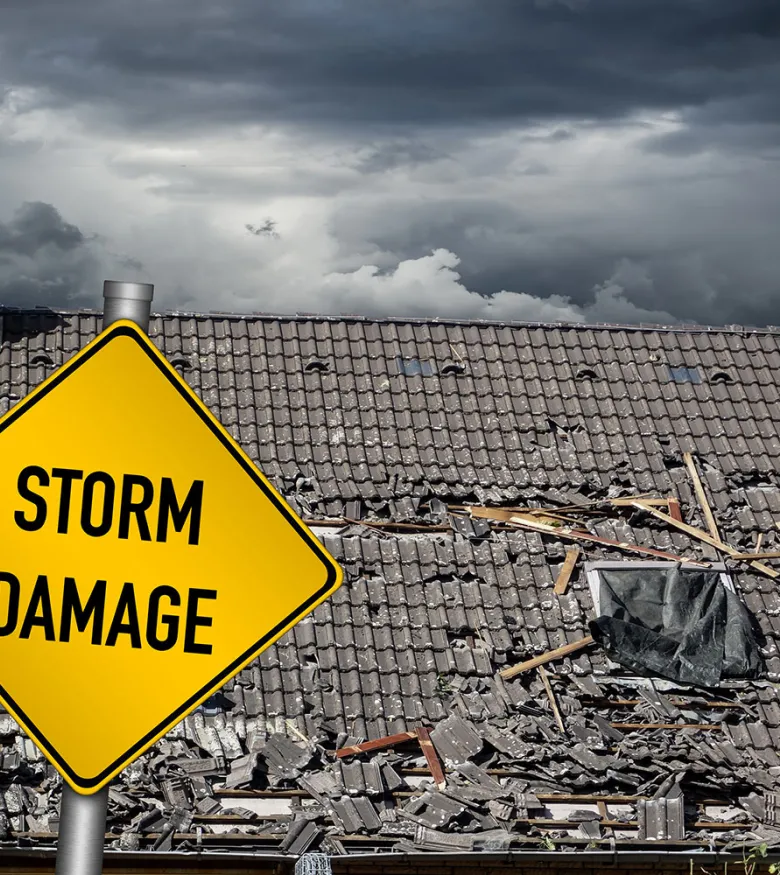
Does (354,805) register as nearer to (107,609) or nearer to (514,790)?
(514,790)

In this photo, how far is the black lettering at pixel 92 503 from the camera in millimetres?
2861

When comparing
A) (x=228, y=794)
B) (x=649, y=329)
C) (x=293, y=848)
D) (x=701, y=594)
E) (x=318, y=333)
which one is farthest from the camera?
(x=649, y=329)

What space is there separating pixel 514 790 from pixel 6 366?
7385 millimetres

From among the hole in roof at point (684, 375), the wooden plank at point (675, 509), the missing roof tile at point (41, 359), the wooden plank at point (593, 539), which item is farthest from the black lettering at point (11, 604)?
the hole in roof at point (684, 375)

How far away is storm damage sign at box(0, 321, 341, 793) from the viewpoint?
2.83m

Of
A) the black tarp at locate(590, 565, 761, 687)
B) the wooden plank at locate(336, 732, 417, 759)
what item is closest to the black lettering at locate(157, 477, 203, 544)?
the wooden plank at locate(336, 732, 417, 759)

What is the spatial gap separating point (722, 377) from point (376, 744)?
23.2 ft

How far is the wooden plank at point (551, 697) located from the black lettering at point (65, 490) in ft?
25.3

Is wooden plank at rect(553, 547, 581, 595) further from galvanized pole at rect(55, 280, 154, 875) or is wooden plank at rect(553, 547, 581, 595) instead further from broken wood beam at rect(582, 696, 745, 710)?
galvanized pole at rect(55, 280, 154, 875)

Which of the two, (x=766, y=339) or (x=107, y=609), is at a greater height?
(x=766, y=339)

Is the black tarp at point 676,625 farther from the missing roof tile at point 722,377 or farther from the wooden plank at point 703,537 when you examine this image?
the missing roof tile at point 722,377

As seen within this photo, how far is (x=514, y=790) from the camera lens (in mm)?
9172

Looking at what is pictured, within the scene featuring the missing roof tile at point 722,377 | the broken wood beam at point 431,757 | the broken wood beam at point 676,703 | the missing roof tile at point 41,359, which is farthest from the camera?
the missing roof tile at point 722,377

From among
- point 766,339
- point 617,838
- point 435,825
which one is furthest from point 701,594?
point 766,339
